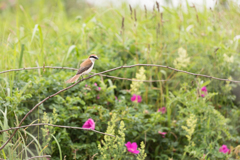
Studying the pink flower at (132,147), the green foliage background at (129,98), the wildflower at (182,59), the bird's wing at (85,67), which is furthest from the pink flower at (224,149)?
the bird's wing at (85,67)

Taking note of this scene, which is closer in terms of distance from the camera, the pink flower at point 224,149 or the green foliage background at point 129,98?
the green foliage background at point 129,98

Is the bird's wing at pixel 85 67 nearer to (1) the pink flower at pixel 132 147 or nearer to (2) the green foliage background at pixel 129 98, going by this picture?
(2) the green foliage background at pixel 129 98

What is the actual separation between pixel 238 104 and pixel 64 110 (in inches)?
86.9

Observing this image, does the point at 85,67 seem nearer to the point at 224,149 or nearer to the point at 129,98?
the point at 129,98

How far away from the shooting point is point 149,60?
3.63m

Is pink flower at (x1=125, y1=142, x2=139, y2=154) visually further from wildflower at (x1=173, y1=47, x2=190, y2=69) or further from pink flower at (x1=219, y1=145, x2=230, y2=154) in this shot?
wildflower at (x1=173, y1=47, x2=190, y2=69)

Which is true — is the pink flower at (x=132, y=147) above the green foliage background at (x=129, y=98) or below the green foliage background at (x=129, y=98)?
below

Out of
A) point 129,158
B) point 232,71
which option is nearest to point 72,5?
point 232,71

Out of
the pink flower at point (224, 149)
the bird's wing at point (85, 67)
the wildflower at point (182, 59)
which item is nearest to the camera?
the bird's wing at point (85, 67)

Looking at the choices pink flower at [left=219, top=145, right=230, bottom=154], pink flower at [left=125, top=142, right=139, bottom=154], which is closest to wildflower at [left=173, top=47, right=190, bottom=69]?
pink flower at [left=219, top=145, right=230, bottom=154]

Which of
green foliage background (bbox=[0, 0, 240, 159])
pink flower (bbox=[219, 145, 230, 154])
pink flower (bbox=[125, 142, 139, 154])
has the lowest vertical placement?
pink flower (bbox=[219, 145, 230, 154])

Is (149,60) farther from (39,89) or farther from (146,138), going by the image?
(39,89)

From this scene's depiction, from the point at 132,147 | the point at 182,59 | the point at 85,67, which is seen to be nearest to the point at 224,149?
the point at 132,147

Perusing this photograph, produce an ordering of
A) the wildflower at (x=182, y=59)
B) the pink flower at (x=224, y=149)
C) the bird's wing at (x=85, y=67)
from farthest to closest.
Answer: the wildflower at (x=182, y=59), the pink flower at (x=224, y=149), the bird's wing at (x=85, y=67)
